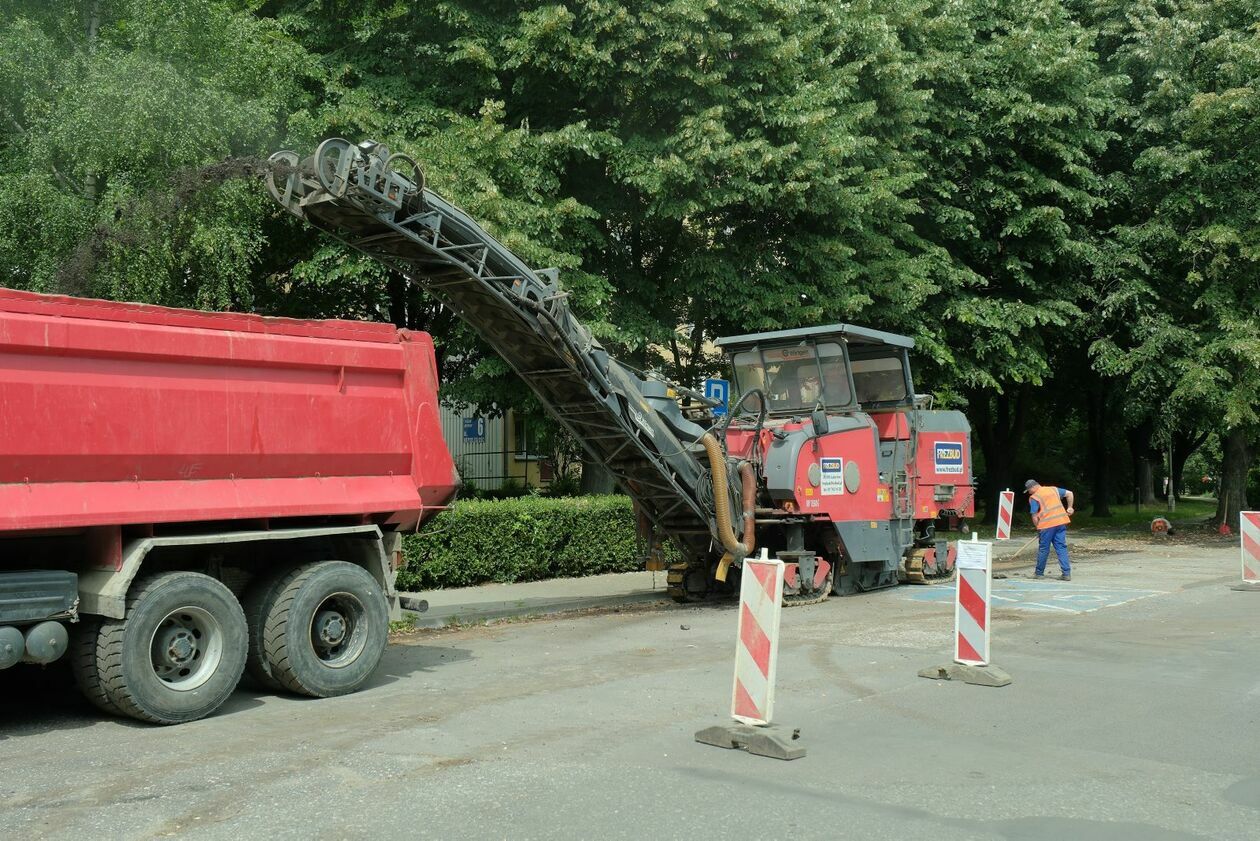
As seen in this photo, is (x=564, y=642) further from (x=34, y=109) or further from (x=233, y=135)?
(x=34, y=109)

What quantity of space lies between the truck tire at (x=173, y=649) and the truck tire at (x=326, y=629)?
38 centimetres

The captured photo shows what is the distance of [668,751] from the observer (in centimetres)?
714

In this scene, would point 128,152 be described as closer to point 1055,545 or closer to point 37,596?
point 37,596

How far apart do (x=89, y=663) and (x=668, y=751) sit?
12.7ft

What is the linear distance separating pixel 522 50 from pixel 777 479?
7.78 m

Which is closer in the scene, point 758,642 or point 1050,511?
point 758,642

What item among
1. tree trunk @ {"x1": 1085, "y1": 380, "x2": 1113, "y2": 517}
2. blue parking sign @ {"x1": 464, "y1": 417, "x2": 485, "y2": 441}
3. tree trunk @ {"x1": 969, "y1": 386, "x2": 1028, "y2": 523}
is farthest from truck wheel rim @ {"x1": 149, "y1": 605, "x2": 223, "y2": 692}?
tree trunk @ {"x1": 1085, "y1": 380, "x2": 1113, "y2": 517}

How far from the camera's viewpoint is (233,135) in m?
15.5

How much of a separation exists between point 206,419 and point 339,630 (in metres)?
1.98

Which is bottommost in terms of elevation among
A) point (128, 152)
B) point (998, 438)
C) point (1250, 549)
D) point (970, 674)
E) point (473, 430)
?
point (970, 674)

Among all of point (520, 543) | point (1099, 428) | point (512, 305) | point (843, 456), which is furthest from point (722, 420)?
point (1099, 428)

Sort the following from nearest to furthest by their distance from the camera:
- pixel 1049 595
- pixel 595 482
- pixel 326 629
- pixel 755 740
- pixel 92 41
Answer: pixel 755 740 < pixel 326 629 < pixel 1049 595 < pixel 92 41 < pixel 595 482

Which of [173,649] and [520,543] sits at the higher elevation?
[520,543]

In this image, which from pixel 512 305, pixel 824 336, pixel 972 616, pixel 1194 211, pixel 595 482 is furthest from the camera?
pixel 1194 211
